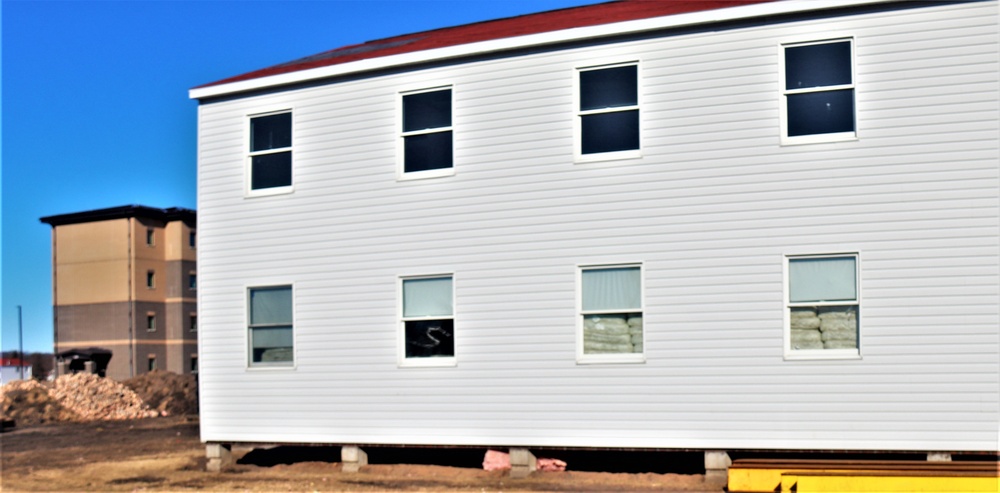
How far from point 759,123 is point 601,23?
2883mm

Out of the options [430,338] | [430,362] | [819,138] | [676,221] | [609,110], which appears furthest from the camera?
[430,338]

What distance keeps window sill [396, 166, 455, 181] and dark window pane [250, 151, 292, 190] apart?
2.31 metres

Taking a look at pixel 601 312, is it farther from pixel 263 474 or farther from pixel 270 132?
pixel 270 132

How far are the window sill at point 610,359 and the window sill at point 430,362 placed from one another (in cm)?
211

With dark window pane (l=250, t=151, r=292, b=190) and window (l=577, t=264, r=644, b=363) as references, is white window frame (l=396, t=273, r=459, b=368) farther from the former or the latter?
dark window pane (l=250, t=151, r=292, b=190)

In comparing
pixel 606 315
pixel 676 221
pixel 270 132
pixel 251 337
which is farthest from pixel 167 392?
pixel 676 221

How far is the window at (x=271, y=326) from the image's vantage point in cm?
1839

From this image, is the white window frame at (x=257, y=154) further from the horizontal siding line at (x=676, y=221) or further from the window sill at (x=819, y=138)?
the window sill at (x=819, y=138)

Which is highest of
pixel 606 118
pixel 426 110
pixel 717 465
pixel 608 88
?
pixel 608 88

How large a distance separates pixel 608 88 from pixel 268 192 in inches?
247

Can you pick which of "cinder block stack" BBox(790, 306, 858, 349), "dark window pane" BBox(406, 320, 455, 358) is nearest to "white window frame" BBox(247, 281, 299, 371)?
"dark window pane" BBox(406, 320, 455, 358)

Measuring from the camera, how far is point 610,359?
15945 mm

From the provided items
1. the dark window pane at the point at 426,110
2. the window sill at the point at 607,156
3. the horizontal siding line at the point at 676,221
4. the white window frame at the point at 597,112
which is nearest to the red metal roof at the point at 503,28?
the white window frame at the point at 597,112

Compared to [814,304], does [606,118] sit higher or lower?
higher
